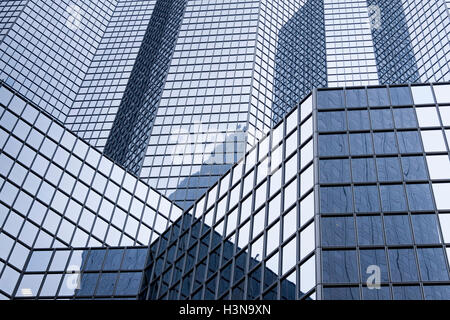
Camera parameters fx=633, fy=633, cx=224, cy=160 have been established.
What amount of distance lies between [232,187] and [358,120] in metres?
9.55

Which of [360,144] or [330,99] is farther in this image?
[330,99]

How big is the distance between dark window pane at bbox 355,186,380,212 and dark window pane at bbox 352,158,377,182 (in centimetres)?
64

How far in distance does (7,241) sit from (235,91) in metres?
60.4

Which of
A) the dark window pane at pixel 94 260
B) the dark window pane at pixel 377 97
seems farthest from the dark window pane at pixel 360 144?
the dark window pane at pixel 94 260

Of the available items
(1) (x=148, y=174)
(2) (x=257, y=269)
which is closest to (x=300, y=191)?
(2) (x=257, y=269)

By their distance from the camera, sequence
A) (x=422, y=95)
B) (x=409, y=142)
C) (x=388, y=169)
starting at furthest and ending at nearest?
(x=422, y=95) → (x=409, y=142) → (x=388, y=169)

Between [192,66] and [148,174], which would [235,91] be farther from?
[148,174]

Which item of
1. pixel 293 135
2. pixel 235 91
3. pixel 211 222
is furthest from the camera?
pixel 235 91

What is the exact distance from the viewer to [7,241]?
4438cm

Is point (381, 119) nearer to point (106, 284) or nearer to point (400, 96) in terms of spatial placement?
point (400, 96)

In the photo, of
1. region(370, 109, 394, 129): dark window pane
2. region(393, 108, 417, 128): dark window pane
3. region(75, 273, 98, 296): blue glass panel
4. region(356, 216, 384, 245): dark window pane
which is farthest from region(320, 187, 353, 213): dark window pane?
region(75, 273, 98, 296): blue glass panel

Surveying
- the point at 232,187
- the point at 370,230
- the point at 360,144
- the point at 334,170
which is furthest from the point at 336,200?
the point at 232,187

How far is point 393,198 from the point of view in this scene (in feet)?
103
